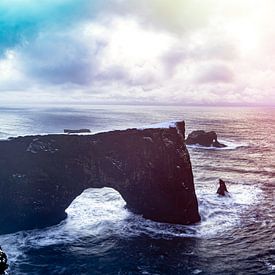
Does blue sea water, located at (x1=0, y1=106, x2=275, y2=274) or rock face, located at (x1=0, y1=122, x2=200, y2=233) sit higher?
rock face, located at (x1=0, y1=122, x2=200, y2=233)

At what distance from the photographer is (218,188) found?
51844mm

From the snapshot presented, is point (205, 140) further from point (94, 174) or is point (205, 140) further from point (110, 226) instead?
→ point (110, 226)

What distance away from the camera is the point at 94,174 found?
1583 inches

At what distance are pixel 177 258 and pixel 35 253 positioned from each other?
12.4 metres

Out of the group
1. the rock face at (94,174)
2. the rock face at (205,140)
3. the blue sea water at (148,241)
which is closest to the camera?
the blue sea water at (148,241)

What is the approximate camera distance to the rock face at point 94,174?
38250 mm

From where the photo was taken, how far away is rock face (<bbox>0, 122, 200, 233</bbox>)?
38250mm

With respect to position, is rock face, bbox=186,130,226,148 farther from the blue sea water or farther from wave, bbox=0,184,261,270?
wave, bbox=0,184,261,270

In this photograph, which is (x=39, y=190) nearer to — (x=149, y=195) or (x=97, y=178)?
(x=97, y=178)

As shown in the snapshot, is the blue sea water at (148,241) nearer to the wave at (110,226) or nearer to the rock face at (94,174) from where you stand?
the wave at (110,226)

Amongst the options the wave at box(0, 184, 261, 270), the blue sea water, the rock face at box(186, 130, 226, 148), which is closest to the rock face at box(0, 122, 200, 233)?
the wave at box(0, 184, 261, 270)

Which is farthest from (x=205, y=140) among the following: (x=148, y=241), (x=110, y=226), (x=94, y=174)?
(x=148, y=241)

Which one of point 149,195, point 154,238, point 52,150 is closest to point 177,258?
point 154,238

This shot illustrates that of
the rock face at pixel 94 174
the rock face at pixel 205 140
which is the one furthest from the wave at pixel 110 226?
the rock face at pixel 205 140
